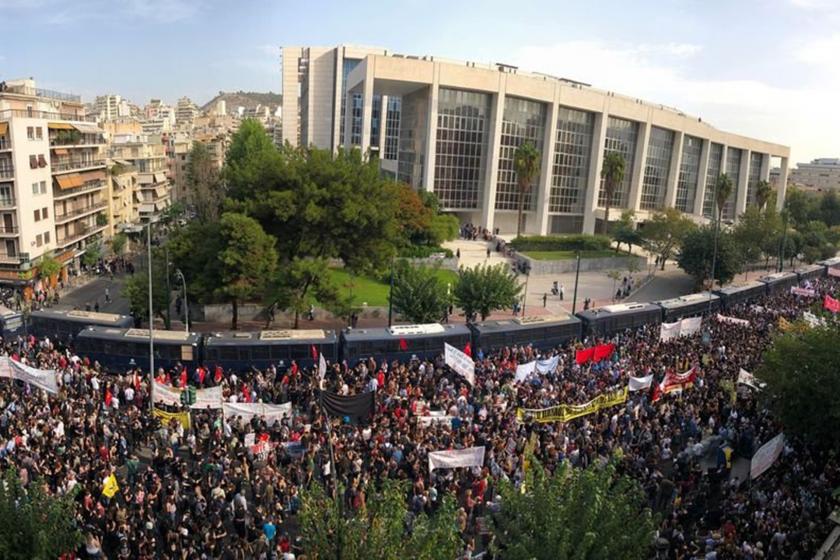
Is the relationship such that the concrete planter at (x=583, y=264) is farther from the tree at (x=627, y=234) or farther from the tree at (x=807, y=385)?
the tree at (x=807, y=385)

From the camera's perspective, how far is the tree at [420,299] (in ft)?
109

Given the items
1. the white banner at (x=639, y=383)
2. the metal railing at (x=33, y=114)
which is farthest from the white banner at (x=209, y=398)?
the metal railing at (x=33, y=114)

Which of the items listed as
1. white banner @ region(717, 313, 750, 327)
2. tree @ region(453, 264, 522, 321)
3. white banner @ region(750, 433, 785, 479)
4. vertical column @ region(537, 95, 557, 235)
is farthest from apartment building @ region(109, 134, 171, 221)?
white banner @ region(750, 433, 785, 479)

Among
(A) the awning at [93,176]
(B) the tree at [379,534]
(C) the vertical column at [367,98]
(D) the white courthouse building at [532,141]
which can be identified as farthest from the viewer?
(D) the white courthouse building at [532,141]

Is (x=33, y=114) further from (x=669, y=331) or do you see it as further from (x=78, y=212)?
(x=669, y=331)

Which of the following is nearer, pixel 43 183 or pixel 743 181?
pixel 43 183

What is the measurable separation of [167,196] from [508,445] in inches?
3220

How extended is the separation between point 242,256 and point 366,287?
46.0 ft

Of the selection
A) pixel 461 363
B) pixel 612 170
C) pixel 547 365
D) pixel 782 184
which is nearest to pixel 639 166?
pixel 612 170

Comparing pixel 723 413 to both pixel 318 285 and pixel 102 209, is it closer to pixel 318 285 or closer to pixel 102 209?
pixel 318 285

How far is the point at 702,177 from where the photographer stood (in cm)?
9100

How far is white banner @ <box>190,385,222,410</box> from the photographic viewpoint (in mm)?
19438

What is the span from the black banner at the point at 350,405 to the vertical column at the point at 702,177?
274ft

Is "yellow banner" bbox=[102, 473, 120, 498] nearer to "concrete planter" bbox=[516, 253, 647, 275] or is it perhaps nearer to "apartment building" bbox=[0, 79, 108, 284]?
"apartment building" bbox=[0, 79, 108, 284]
